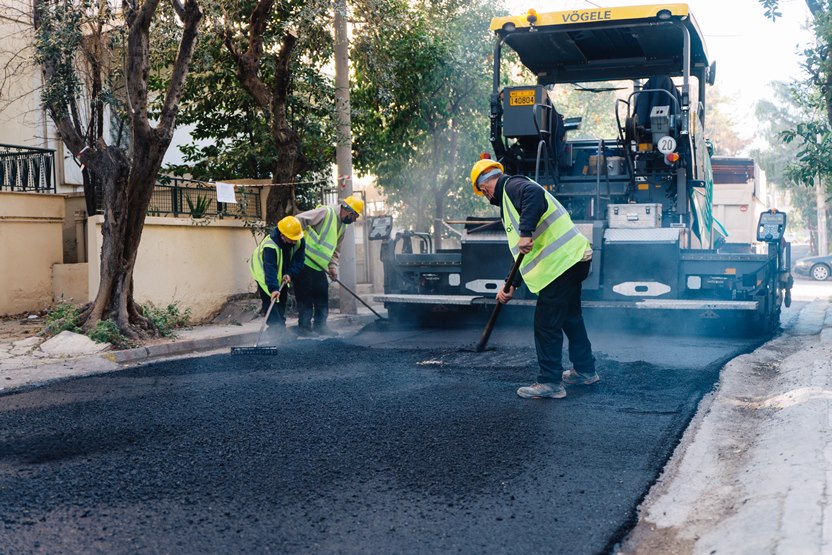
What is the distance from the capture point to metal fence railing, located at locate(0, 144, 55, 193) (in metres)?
11.8

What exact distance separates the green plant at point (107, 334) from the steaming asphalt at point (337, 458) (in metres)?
1.42

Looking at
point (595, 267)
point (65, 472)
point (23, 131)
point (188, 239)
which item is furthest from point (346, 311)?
point (65, 472)

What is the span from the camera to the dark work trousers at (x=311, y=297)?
9445mm

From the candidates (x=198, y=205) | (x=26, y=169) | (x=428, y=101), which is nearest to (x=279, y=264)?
(x=198, y=205)

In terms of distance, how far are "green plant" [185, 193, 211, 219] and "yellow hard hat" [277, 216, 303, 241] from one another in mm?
2841

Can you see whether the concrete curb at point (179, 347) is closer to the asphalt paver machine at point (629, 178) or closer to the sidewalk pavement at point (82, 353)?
the sidewalk pavement at point (82, 353)

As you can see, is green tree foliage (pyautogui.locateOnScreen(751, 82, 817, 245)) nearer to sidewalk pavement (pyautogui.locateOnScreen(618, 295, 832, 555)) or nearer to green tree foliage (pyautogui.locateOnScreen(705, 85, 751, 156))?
green tree foliage (pyautogui.locateOnScreen(705, 85, 751, 156))

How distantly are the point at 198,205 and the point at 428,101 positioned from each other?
170 inches

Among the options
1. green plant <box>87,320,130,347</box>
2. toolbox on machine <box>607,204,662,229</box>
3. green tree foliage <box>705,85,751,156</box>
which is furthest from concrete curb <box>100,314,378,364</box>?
green tree foliage <box>705,85,751,156</box>

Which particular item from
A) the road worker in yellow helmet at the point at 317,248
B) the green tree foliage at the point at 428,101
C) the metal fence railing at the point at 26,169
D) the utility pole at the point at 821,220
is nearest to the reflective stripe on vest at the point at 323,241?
the road worker in yellow helmet at the point at 317,248

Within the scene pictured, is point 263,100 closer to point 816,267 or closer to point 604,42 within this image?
point 604,42

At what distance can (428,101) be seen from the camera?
13.9 metres

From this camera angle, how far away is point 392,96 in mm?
12555

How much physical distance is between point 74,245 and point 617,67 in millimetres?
7487
